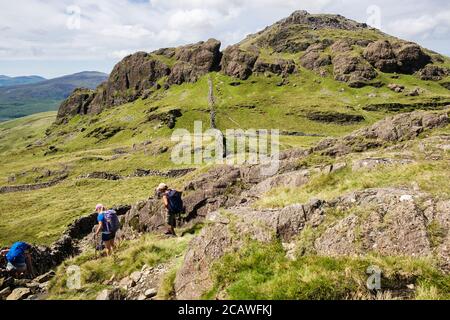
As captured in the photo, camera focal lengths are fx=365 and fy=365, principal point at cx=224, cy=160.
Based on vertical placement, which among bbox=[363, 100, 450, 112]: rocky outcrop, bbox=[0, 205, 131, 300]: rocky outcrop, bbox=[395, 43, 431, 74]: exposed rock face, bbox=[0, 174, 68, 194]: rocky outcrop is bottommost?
bbox=[0, 174, 68, 194]: rocky outcrop

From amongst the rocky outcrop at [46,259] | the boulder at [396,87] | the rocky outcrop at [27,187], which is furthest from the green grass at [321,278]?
the boulder at [396,87]

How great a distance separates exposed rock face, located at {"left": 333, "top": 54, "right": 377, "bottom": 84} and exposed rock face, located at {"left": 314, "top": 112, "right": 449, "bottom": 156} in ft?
515

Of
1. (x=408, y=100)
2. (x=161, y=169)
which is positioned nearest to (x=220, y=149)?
(x=161, y=169)

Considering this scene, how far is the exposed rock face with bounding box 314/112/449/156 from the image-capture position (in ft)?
109

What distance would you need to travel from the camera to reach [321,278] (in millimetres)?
10516

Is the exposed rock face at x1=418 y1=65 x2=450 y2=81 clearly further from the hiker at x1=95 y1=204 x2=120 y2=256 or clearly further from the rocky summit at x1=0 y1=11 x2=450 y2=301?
the hiker at x1=95 y1=204 x2=120 y2=256

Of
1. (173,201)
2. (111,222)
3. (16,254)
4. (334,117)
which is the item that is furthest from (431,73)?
(16,254)

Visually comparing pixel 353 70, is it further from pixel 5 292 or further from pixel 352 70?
pixel 5 292

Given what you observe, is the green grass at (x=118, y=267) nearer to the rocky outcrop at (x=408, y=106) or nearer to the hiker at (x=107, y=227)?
the hiker at (x=107, y=227)

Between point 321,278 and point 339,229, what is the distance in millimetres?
2986

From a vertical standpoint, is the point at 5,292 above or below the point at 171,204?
below

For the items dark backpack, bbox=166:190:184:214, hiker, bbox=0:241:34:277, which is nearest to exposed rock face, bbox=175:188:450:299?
dark backpack, bbox=166:190:184:214

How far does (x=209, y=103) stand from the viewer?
175 metres
